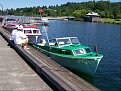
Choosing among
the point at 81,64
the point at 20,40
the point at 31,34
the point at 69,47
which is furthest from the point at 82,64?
the point at 31,34

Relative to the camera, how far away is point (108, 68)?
→ 1105 inches

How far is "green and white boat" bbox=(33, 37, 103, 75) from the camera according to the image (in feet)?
73.3

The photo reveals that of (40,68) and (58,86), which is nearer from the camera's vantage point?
(58,86)

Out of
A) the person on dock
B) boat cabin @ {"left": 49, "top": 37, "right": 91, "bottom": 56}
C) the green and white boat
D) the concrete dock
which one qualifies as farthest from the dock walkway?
boat cabin @ {"left": 49, "top": 37, "right": 91, "bottom": 56}

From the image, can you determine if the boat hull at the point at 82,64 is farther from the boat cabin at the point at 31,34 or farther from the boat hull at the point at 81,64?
the boat cabin at the point at 31,34

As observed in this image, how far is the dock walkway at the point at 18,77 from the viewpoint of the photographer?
474 inches

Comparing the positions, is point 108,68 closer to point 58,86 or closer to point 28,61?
point 28,61

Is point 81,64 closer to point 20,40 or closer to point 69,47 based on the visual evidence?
point 69,47

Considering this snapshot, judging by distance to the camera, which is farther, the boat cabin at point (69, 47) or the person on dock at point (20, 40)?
the boat cabin at point (69, 47)

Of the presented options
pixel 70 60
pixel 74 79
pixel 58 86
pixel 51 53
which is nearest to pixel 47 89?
pixel 58 86

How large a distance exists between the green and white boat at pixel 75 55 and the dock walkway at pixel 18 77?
19.3ft

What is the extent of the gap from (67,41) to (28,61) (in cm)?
925

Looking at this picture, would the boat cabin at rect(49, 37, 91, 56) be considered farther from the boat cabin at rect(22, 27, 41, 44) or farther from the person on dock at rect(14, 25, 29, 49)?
the boat cabin at rect(22, 27, 41, 44)

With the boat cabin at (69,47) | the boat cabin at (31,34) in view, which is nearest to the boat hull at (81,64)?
the boat cabin at (69,47)
